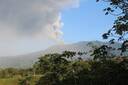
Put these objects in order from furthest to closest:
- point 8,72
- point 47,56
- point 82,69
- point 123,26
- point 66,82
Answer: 1. point 8,72
2. point 47,56
3. point 82,69
4. point 66,82
5. point 123,26

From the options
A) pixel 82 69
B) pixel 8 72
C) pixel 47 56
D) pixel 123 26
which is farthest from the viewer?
pixel 8 72

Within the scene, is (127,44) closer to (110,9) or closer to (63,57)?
(110,9)

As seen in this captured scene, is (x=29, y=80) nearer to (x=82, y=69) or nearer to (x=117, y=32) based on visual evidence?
(x=82, y=69)

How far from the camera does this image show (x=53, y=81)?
36188 mm

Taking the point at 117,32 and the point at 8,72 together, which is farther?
the point at 8,72

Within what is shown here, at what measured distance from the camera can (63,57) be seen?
34.0 m

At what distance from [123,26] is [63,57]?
47.4ft

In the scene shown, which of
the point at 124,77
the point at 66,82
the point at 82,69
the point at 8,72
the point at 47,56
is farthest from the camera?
the point at 8,72

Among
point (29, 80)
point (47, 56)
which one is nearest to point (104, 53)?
point (47, 56)

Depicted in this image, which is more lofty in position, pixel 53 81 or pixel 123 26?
pixel 123 26

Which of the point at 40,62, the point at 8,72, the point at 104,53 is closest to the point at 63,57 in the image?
the point at 40,62

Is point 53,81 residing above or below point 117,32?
below

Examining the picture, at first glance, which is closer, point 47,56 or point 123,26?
point 123,26

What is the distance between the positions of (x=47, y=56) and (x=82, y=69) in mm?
4281
